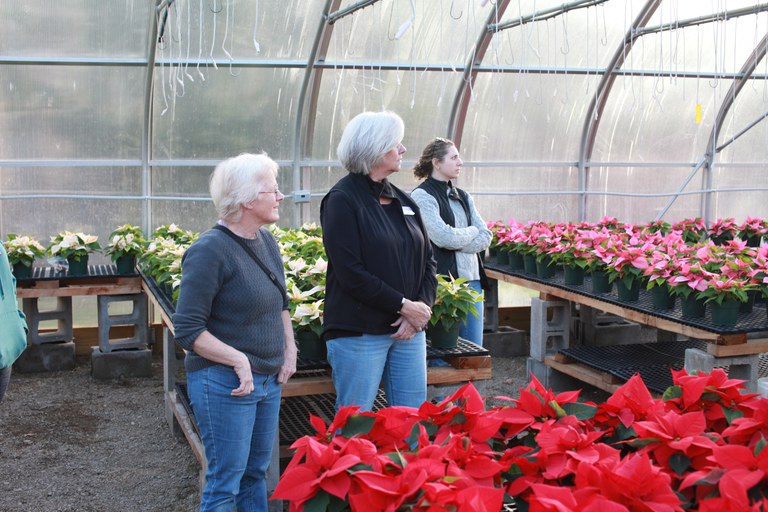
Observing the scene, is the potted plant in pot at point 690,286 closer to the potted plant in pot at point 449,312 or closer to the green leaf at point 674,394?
the potted plant in pot at point 449,312

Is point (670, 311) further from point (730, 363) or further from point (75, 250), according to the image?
point (75, 250)

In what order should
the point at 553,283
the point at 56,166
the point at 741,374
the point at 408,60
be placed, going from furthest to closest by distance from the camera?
the point at 408,60 < the point at 56,166 < the point at 553,283 < the point at 741,374

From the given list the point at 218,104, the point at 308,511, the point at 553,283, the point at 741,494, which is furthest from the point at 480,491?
the point at 218,104

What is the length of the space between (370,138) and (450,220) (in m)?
1.44

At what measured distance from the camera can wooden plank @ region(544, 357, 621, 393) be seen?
485 cm

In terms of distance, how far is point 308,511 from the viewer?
1.43m

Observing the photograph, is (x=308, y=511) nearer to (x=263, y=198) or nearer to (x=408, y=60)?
(x=263, y=198)

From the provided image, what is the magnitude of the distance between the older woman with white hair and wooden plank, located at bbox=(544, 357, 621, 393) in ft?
9.11

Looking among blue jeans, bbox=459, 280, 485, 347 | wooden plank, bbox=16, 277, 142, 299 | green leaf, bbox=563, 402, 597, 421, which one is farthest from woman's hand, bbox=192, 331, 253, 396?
wooden plank, bbox=16, 277, 142, 299

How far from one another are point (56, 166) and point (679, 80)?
654cm

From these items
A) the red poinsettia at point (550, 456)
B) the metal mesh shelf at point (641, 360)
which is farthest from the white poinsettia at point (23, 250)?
the red poinsettia at point (550, 456)

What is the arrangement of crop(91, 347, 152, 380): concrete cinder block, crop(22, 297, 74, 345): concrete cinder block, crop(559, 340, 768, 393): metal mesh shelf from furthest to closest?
crop(22, 297, 74, 345): concrete cinder block → crop(91, 347, 152, 380): concrete cinder block → crop(559, 340, 768, 393): metal mesh shelf

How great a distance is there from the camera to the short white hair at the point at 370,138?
2846mm

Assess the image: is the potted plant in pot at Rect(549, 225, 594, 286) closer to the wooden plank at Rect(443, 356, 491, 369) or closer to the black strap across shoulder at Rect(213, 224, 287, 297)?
the wooden plank at Rect(443, 356, 491, 369)
